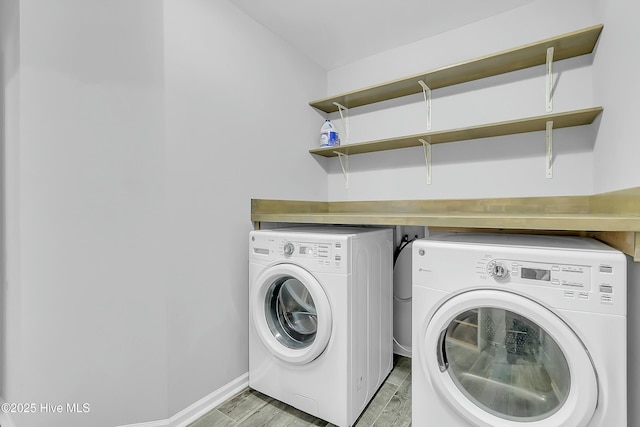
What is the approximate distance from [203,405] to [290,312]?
0.62 meters

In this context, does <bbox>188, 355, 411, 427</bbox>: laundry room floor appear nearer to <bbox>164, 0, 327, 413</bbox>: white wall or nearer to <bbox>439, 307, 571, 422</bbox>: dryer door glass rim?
<bbox>164, 0, 327, 413</bbox>: white wall

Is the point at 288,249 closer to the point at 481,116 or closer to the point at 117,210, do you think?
the point at 117,210

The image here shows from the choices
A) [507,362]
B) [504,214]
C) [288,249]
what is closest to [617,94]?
[504,214]

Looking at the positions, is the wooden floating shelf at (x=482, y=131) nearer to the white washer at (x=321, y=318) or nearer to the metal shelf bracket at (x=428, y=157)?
the metal shelf bracket at (x=428, y=157)

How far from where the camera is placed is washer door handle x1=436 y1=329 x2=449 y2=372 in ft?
3.62

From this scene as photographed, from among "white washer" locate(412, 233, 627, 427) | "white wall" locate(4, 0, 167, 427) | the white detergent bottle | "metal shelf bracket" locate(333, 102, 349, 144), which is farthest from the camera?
"metal shelf bracket" locate(333, 102, 349, 144)

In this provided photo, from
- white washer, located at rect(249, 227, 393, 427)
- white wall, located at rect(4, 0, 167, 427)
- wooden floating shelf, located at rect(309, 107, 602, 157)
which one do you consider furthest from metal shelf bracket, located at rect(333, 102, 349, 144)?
white wall, located at rect(4, 0, 167, 427)

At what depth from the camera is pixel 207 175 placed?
5.06 ft

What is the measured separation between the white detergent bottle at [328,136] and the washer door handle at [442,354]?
1.56m

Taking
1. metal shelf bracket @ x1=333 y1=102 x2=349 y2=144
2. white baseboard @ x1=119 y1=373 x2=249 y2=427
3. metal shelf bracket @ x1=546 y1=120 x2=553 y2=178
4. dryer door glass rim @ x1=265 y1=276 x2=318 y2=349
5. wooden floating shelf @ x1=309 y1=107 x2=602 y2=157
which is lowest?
white baseboard @ x1=119 y1=373 x2=249 y2=427

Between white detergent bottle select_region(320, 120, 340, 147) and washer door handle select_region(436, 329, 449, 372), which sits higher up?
white detergent bottle select_region(320, 120, 340, 147)

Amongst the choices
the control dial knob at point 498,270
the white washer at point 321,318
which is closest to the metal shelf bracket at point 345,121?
the white washer at point 321,318

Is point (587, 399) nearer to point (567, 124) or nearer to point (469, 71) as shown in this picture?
point (567, 124)

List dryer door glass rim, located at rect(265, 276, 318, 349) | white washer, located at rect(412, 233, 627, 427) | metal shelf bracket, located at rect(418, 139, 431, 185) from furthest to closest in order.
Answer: metal shelf bracket, located at rect(418, 139, 431, 185)
dryer door glass rim, located at rect(265, 276, 318, 349)
white washer, located at rect(412, 233, 627, 427)
